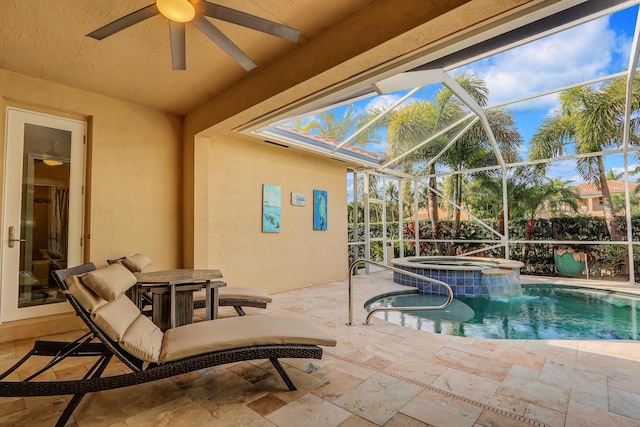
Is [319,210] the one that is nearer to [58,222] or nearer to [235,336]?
[58,222]

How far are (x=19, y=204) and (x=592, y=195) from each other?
12.5 metres

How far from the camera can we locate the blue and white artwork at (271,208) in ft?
20.2

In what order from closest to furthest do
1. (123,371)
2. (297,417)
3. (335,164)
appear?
(297,417)
(123,371)
(335,164)

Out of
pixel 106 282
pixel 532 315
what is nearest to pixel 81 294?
pixel 106 282

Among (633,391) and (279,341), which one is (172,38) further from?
(633,391)

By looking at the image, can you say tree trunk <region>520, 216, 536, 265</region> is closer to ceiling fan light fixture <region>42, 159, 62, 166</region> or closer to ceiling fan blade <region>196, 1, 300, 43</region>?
ceiling fan blade <region>196, 1, 300, 43</region>

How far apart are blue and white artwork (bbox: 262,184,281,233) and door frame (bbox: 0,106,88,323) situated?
285 centimetres

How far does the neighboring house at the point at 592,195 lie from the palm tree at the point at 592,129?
12cm

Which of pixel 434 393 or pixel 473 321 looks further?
pixel 473 321

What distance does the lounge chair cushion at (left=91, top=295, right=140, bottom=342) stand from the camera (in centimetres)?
203

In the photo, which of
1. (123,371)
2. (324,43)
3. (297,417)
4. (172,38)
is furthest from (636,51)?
(123,371)

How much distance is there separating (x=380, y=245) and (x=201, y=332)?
8262 mm

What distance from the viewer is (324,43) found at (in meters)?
3.05

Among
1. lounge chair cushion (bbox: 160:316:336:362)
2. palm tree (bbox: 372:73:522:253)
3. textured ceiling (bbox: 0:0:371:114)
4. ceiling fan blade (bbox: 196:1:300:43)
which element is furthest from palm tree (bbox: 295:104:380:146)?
lounge chair cushion (bbox: 160:316:336:362)
